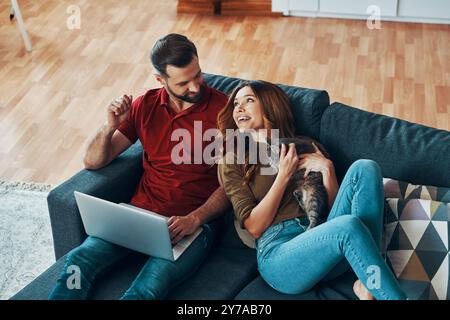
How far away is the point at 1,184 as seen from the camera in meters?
3.48

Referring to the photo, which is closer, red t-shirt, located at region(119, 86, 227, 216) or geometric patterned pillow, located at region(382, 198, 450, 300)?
geometric patterned pillow, located at region(382, 198, 450, 300)

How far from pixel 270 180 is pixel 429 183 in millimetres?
517

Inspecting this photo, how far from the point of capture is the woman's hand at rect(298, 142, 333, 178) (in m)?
2.36

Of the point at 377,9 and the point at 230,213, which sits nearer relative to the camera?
the point at 230,213

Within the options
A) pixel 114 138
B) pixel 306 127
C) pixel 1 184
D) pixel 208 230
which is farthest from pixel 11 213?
pixel 306 127

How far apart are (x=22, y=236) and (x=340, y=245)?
159cm

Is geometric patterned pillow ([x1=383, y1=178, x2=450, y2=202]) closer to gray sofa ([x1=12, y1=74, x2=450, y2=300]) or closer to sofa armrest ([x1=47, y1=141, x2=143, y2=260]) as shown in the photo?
gray sofa ([x1=12, y1=74, x2=450, y2=300])

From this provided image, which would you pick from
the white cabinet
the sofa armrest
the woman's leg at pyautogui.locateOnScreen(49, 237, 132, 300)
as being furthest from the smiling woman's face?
the white cabinet

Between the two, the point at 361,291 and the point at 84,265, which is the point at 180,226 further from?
the point at 361,291

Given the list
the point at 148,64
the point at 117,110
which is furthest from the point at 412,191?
the point at 148,64

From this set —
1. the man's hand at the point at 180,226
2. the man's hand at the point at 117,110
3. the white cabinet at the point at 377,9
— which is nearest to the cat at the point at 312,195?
the man's hand at the point at 180,226

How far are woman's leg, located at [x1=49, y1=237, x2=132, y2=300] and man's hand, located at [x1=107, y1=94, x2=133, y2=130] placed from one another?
40 centimetres

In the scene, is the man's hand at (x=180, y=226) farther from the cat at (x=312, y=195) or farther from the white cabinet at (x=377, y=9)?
the white cabinet at (x=377, y=9)

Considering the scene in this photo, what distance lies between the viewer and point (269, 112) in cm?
245
